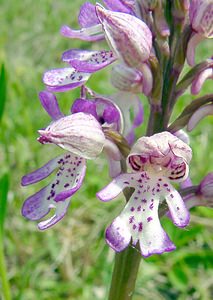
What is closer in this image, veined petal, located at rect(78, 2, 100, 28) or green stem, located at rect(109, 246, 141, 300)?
green stem, located at rect(109, 246, 141, 300)

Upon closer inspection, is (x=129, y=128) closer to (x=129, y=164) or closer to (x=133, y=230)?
(x=129, y=164)

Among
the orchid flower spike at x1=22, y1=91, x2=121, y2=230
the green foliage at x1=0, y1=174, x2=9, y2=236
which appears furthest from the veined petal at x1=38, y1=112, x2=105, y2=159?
the green foliage at x1=0, y1=174, x2=9, y2=236

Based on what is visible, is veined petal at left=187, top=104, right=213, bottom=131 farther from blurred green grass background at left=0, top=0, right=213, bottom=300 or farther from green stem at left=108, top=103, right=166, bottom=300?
blurred green grass background at left=0, top=0, right=213, bottom=300

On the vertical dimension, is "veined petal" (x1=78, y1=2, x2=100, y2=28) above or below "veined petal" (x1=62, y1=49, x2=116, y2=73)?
above

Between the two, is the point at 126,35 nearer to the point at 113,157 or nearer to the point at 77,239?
the point at 113,157

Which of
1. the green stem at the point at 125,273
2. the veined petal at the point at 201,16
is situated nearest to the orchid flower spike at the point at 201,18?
the veined petal at the point at 201,16

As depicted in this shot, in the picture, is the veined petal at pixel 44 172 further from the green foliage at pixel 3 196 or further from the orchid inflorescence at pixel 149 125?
the green foliage at pixel 3 196

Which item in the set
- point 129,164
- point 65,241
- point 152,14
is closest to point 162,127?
point 129,164
